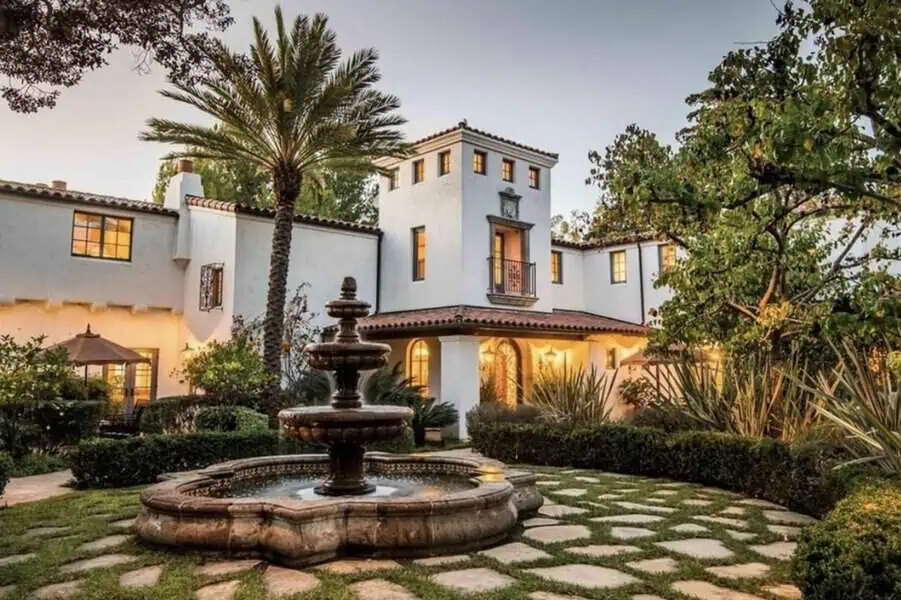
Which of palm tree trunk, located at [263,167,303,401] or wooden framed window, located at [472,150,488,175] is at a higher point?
wooden framed window, located at [472,150,488,175]

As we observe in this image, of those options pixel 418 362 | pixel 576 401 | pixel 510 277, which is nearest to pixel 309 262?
pixel 418 362

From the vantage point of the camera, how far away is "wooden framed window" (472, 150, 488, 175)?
1820 cm

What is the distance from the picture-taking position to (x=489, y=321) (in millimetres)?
15500

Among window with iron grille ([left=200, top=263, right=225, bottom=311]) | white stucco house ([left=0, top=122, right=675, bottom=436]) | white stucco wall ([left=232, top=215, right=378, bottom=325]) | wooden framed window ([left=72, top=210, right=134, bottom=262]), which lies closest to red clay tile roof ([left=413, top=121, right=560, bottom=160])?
white stucco house ([left=0, top=122, right=675, bottom=436])

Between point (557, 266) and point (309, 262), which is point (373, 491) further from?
point (557, 266)

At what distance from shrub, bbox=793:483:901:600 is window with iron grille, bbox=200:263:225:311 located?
15.7m

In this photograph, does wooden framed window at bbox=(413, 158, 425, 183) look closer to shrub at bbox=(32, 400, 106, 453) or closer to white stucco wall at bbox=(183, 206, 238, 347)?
white stucco wall at bbox=(183, 206, 238, 347)

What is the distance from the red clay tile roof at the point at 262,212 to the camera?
A: 16.5 meters

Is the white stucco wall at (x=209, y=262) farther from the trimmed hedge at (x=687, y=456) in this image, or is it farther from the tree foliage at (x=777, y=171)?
the tree foliage at (x=777, y=171)

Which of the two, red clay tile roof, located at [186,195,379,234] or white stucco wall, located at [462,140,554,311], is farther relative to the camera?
white stucco wall, located at [462,140,554,311]

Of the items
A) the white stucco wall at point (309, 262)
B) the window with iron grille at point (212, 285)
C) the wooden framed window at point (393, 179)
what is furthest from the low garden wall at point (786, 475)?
the wooden framed window at point (393, 179)

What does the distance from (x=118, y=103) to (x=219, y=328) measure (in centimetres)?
615

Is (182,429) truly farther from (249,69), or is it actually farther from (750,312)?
(750,312)

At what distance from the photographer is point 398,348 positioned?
18.7 meters
